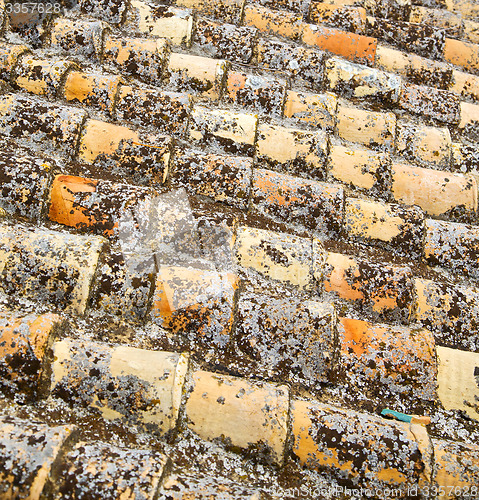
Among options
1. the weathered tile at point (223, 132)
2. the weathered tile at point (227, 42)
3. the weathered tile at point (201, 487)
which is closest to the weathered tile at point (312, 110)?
the weathered tile at point (223, 132)

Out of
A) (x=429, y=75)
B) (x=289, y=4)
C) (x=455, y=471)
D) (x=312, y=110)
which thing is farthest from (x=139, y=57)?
(x=455, y=471)

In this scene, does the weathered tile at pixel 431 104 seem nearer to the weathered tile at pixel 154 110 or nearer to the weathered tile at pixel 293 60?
the weathered tile at pixel 293 60

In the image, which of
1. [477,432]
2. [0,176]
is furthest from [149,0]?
[477,432]

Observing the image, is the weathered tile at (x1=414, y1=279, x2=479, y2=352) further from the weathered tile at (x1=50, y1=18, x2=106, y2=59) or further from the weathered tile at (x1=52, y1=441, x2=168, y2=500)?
the weathered tile at (x1=50, y1=18, x2=106, y2=59)

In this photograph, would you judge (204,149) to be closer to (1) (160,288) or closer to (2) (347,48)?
(1) (160,288)

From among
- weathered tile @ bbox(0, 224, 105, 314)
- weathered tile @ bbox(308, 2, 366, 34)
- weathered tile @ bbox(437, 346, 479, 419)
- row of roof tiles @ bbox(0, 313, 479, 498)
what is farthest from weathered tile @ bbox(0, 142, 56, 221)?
weathered tile @ bbox(308, 2, 366, 34)
